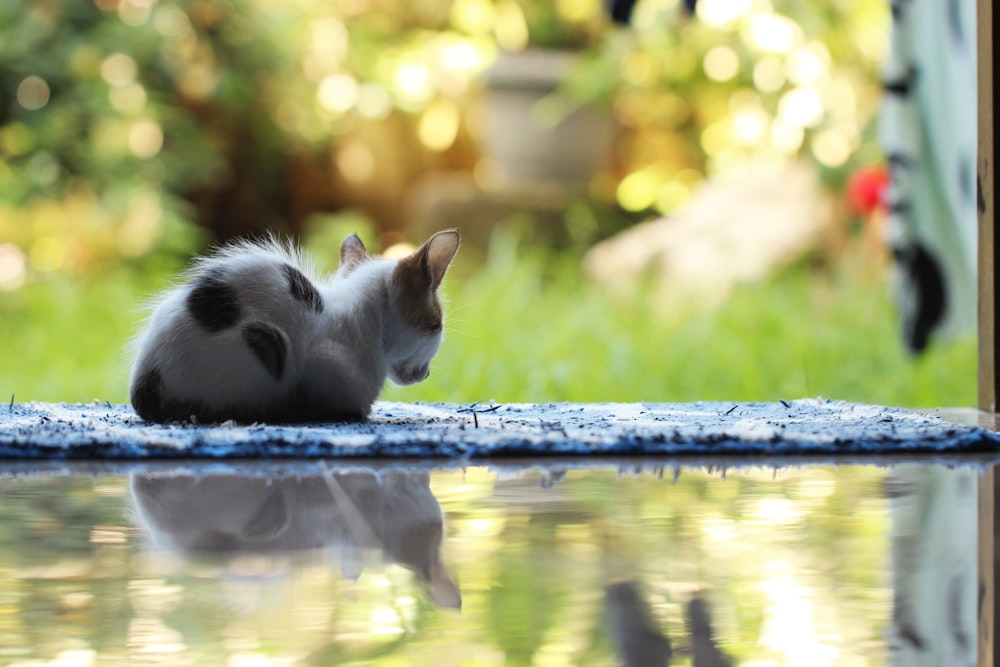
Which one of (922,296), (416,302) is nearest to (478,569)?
(416,302)

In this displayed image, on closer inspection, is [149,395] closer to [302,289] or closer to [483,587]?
[302,289]

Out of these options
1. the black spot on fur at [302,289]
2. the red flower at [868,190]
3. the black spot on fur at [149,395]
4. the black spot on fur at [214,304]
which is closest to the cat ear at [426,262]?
the black spot on fur at [302,289]

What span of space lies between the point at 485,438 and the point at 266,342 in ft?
0.98

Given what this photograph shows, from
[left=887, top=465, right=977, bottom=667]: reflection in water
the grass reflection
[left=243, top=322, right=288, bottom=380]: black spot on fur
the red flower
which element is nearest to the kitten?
[left=243, top=322, right=288, bottom=380]: black spot on fur

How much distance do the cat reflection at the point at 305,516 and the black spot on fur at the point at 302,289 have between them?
377 mm

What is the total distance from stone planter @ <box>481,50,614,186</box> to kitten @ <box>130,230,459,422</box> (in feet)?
10.8

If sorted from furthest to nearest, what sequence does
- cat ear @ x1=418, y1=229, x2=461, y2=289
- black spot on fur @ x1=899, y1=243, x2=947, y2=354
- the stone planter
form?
the stone planter → black spot on fur @ x1=899, y1=243, x2=947, y2=354 → cat ear @ x1=418, y1=229, x2=461, y2=289

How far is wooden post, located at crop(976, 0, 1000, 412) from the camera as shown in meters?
1.83

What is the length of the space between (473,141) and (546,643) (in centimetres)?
494

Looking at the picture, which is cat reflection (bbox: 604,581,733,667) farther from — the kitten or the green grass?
the green grass

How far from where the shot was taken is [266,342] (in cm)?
142

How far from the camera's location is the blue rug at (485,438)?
126 centimetres

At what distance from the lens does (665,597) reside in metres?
0.71

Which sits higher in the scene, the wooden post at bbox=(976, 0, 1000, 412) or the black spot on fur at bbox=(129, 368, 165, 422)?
the wooden post at bbox=(976, 0, 1000, 412)
